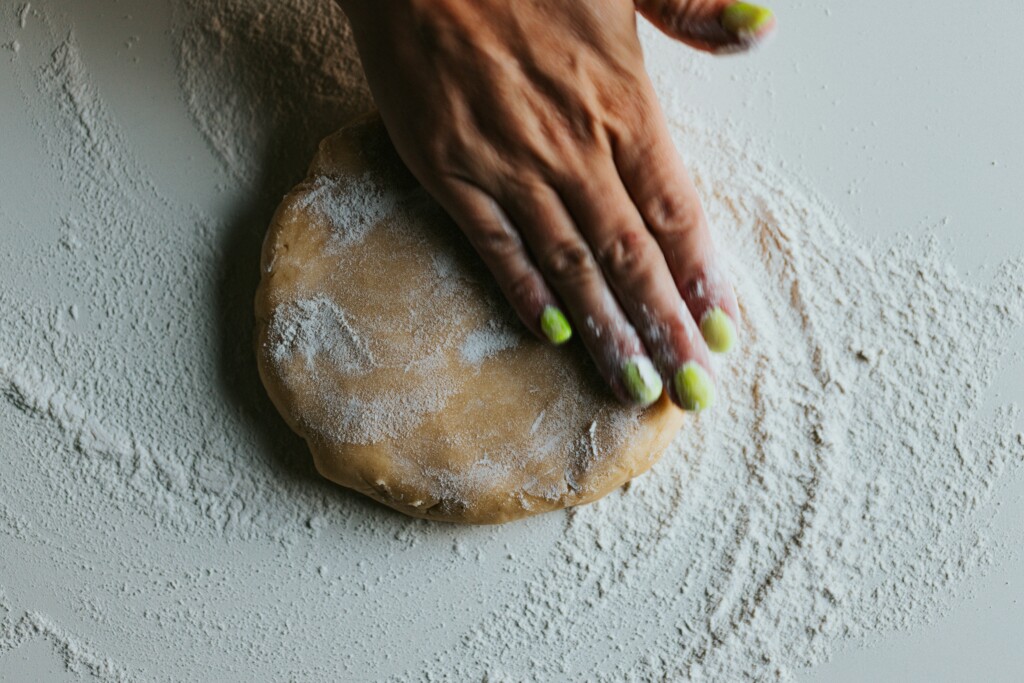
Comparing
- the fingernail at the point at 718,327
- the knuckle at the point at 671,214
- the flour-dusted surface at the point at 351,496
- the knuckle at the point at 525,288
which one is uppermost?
the knuckle at the point at 671,214

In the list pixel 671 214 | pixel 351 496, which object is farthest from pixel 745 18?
pixel 351 496

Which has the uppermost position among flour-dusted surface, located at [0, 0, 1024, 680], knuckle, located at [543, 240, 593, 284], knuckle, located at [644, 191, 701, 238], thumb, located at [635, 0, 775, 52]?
thumb, located at [635, 0, 775, 52]

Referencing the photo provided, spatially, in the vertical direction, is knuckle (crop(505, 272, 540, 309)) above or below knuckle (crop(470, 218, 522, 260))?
below

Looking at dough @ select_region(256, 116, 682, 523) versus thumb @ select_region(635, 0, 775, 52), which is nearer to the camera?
thumb @ select_region(635, 0, 775, 52)

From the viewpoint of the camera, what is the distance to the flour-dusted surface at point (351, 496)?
1080mm

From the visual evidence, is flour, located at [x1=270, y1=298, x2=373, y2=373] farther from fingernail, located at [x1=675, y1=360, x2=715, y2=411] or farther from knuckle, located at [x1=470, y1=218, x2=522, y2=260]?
fingernail, located at [x1=675, y1=360, x2=715, y2=411]

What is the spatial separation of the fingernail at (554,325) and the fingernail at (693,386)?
0.14m

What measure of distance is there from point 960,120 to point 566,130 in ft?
1.92

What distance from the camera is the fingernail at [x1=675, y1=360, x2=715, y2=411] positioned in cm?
92

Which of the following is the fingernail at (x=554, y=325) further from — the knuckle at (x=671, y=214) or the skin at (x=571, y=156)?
the knuckle at (x=671, y=214)

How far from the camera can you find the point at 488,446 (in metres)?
1.00

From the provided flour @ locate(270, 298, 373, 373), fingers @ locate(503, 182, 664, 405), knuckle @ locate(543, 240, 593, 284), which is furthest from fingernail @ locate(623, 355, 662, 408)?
flour @ locate(270, 298, 373, 373)

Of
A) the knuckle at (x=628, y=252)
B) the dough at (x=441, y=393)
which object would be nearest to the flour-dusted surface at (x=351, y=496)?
the dough at (x=441, y=393)

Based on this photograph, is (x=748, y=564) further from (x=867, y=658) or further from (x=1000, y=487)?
(x=1000, y=487)
